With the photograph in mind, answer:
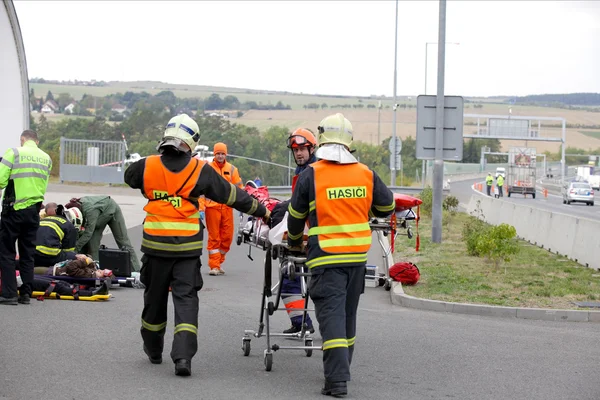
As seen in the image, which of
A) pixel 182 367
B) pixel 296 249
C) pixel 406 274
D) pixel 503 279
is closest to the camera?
pixel 182 367

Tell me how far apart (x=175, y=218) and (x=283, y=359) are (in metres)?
1.67

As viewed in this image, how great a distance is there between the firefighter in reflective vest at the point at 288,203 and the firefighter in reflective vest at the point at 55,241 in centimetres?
424

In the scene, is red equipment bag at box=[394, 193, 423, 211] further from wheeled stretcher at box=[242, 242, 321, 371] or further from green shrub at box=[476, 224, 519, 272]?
green shrub at box=[476, 224, 519, 272]

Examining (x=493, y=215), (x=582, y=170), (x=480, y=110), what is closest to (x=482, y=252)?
(x=493, y=215)

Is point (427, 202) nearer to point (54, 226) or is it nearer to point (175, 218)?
point (54, 226)

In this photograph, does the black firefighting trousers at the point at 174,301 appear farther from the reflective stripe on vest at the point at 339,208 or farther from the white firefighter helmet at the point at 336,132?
the white firefighter helmet at the point at 336,132

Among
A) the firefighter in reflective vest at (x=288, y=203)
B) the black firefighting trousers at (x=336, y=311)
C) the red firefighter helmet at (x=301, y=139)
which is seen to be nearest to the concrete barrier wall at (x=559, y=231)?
the firefighter in reflective vest at (x=288, y=203)

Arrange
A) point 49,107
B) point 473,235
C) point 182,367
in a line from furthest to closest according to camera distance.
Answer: point 49,107
point 473,235
point 182,367

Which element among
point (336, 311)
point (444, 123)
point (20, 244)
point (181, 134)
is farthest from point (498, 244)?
point (336, 311)

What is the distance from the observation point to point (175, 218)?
8.04 meters

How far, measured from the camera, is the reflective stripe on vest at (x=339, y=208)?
24.8 feet

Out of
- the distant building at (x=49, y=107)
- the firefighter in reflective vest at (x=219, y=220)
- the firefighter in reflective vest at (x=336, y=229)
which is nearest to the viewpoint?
the firefighter in reflective vest at (x=336, y=229)

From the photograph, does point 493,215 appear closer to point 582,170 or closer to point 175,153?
point 175,153

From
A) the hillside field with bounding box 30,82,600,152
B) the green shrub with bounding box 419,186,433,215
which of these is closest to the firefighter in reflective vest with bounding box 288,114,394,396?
the green shrub with bounding box 419,186,433,215
